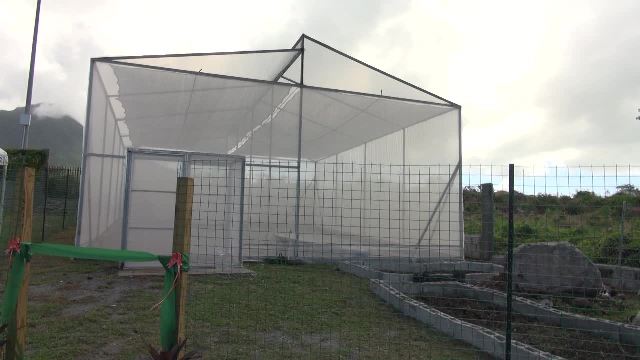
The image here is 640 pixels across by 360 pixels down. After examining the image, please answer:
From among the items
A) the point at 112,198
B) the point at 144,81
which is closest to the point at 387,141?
the point at 144,81

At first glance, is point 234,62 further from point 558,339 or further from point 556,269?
point 558,339

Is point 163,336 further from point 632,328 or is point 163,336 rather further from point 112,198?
point 112,198

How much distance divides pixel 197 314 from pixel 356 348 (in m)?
2.43

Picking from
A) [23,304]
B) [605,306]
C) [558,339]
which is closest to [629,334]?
[558,339]

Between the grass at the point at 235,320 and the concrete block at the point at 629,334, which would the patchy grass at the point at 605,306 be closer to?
the concrete block at the point at 629,334

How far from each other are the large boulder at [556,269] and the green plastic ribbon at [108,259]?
6935mm

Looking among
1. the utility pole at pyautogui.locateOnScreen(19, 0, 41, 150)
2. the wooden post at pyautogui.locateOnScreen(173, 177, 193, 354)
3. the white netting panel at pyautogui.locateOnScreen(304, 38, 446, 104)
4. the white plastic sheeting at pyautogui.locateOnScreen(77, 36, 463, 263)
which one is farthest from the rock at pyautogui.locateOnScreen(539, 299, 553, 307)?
the utility pole at pyautogui.locateOnScreen(19, 0, 41, 150)

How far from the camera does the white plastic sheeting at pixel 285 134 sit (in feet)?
41.1

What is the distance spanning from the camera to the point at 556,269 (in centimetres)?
909

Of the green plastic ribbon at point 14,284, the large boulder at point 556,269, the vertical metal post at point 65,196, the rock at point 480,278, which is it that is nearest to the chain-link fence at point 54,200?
the vertical metal post at point 65,196

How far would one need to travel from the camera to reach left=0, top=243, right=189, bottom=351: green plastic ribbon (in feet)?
11.8

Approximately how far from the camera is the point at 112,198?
14203mm

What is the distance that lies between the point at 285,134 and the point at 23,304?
10.8 m

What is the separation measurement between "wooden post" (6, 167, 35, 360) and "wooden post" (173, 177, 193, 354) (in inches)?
57.4
